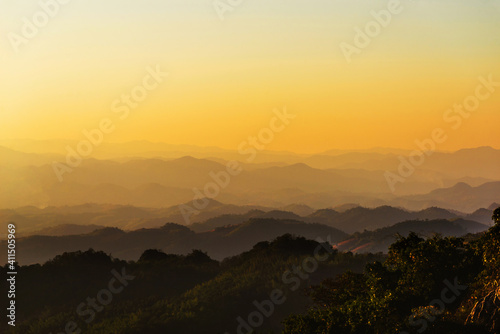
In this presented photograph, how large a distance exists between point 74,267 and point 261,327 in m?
47.8

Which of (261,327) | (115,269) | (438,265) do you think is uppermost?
(115,269)

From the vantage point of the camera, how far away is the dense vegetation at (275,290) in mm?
42000

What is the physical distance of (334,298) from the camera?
5409 cm

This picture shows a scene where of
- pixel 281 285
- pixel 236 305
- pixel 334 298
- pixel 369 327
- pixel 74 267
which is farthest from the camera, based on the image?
pixel 74 267

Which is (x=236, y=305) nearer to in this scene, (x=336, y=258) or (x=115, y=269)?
(x=336, y=258)

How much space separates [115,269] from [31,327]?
96.6 feet

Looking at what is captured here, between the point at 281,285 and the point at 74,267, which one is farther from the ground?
the point at 74,267

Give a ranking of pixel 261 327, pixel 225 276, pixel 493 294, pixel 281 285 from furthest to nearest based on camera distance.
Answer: pixel 225 276 < pixel 281 285 < pixel 261 327 < pixel 493 294

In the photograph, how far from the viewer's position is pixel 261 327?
3002 inches

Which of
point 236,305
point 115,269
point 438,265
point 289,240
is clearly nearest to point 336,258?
point 289,240

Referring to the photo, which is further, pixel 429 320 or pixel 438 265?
pixel 438 265

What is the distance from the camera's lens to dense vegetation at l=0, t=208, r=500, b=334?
42000 mm

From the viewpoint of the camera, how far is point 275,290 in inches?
3413

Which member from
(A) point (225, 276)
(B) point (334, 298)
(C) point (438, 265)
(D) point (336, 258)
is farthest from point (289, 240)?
(C) point (438, 265)
